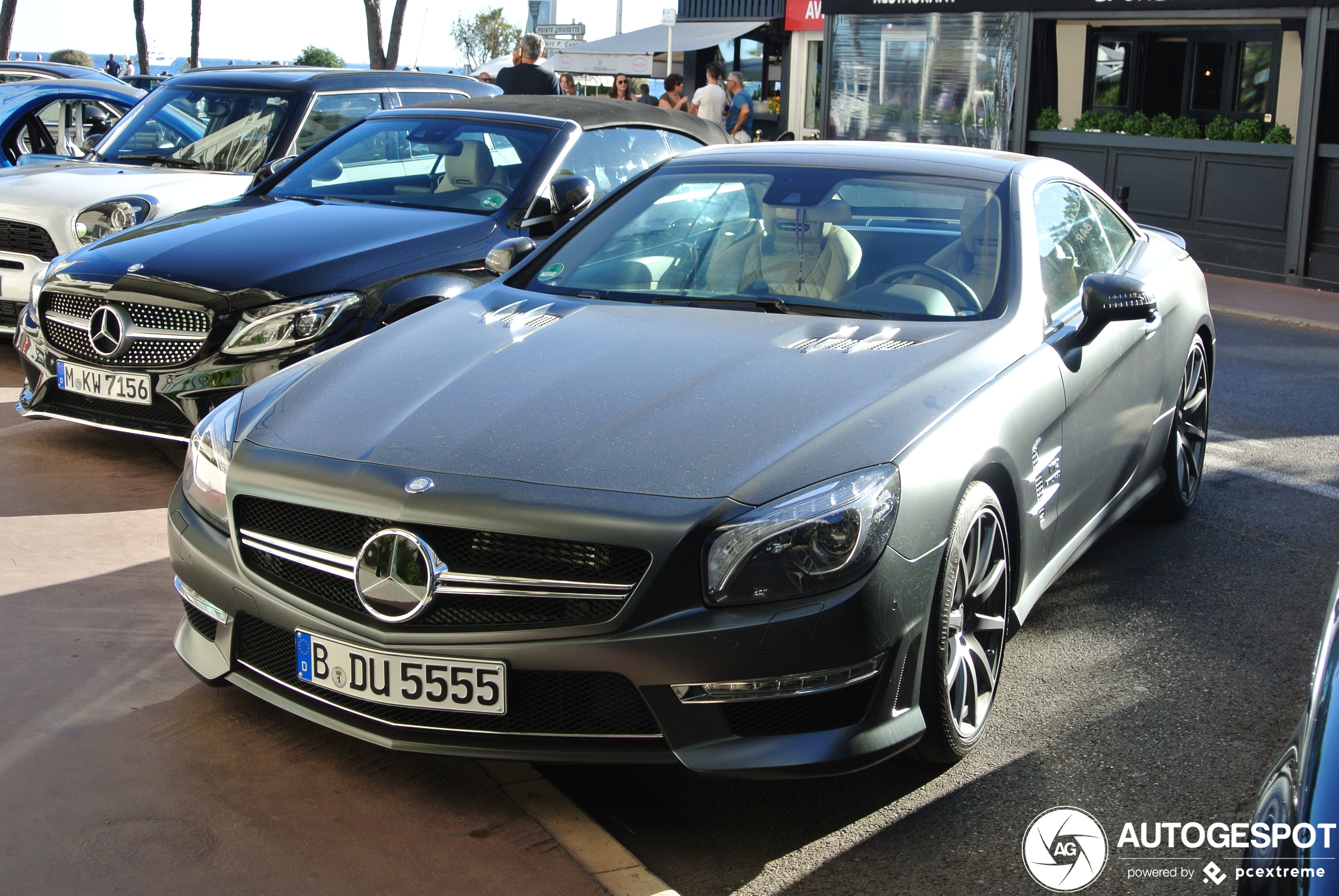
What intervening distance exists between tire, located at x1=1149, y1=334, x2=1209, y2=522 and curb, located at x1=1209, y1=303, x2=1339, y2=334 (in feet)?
18.3

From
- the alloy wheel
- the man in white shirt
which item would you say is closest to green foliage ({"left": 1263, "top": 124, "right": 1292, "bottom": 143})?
the man in white shirt

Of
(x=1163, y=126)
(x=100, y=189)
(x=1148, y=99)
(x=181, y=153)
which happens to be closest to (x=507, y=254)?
(x=100, y=189)

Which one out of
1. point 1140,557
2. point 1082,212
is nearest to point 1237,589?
point 1140,557

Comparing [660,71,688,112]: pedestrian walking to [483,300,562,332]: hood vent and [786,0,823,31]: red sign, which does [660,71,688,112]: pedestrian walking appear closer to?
[786,0,823,31]: red sign

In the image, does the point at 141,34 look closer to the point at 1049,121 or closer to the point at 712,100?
the point at 712,100

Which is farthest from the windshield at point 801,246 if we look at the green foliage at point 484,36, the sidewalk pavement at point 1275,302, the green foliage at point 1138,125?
the green foliage at point 484,36

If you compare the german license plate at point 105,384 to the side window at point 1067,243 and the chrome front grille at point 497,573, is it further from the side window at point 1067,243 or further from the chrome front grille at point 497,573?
the side window at point 1067,243

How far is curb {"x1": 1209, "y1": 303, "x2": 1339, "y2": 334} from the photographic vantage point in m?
10.7

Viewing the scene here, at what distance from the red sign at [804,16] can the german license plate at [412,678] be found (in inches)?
912

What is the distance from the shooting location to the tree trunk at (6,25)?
1463 inches

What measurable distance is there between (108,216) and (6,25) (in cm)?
3586

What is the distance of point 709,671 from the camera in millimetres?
2693

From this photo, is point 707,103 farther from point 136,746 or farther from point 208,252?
point 136,746

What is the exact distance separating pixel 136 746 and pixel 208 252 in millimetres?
2911
